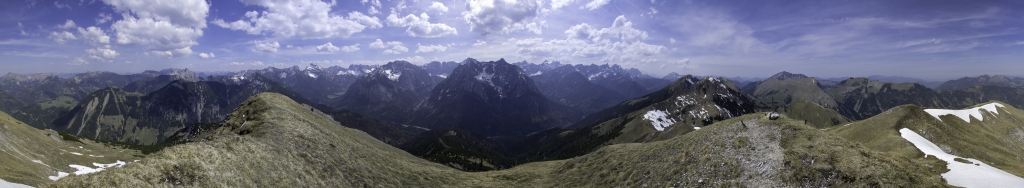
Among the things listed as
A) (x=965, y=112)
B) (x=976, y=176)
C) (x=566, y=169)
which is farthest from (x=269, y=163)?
(x=965, y=112)

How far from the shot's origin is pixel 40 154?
84.2 metres

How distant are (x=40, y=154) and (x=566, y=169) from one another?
396ft

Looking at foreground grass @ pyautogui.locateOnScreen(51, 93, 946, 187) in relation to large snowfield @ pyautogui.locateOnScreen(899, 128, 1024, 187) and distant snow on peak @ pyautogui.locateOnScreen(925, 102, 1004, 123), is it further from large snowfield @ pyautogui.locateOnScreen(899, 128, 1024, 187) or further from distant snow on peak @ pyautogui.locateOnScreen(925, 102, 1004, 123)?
distant snow on peak @ pyautogui.locateOnScreen(925, 102, 1004, 123)

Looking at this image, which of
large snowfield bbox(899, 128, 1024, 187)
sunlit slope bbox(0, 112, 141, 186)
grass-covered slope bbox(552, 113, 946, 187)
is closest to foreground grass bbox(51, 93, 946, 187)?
grass-covered slope bbox(552, 113, 946, 187)

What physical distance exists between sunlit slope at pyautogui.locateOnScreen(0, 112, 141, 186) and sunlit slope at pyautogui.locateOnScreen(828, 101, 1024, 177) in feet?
495

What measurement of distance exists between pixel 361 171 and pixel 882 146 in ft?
329

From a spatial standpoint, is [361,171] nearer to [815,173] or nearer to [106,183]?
[106,183]

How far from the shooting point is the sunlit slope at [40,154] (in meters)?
62.1

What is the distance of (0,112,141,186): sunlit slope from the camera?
62.1 metres

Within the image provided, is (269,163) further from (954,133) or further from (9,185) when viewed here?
(954,133)

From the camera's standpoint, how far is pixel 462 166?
192 m

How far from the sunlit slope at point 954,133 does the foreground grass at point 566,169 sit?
4569cm

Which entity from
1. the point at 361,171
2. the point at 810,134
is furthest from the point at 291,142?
the point at 810,134

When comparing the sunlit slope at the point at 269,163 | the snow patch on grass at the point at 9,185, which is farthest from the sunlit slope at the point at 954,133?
the snow patch on grass at the point at 9,185
